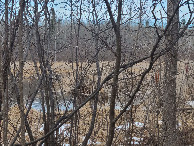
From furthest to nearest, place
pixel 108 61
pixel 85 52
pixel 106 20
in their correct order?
pixel 108 61 < pixel 85 52 < pixel 106 20

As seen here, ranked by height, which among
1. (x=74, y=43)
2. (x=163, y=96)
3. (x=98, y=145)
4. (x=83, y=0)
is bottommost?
(x=98, y=145)

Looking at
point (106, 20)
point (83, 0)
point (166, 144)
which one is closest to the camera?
point (83, 0)

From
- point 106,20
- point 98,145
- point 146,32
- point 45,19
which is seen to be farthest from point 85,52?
point 98,145

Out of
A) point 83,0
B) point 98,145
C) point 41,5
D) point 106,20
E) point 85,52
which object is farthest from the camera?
point 98,145

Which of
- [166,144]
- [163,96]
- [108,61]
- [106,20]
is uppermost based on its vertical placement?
[106,20]

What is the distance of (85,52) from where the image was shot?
3828mm

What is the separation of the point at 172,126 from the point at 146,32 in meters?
2.10

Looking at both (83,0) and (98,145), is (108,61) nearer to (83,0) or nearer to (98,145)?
(83,0)

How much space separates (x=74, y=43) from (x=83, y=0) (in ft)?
2.64

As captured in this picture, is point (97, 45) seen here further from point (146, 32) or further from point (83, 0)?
point (146, 32)

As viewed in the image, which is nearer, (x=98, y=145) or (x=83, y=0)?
(x=83, y=0)

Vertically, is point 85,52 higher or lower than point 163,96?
higher

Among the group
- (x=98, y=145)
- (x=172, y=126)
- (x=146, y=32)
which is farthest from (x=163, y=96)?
(x=98, y=145)

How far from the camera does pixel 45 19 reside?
2.81m
